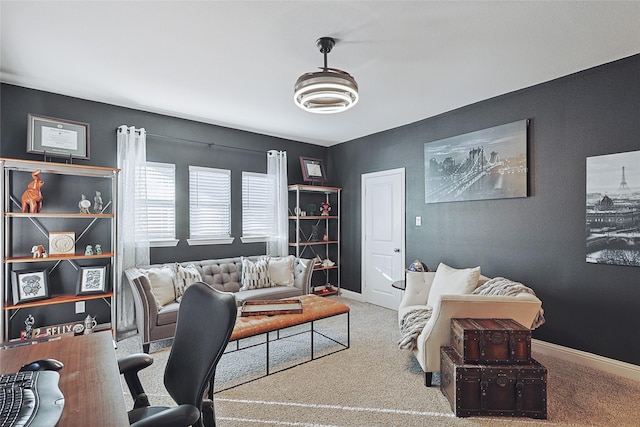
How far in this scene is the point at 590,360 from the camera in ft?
9.66

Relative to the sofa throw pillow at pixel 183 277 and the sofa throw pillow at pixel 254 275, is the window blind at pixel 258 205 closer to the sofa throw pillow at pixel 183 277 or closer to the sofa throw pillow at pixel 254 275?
the sofa throw pillow at pixel 254 275

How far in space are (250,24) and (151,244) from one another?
9.89 ft

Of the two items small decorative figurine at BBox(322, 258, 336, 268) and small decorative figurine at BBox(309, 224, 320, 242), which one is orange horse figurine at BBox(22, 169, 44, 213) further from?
small decorative figurine at BBox(322, 258, 336, 268)

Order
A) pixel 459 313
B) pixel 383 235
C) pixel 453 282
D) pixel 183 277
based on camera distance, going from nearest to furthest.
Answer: pixel 459 313 → pixel 453 282 → pixel 183 277 → pixel 383 235

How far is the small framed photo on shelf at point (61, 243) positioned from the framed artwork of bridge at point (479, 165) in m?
4.24

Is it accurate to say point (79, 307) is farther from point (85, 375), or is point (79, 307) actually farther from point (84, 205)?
point (85, 375)

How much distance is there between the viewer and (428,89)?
3475mm

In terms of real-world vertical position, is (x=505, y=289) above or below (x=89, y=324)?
above

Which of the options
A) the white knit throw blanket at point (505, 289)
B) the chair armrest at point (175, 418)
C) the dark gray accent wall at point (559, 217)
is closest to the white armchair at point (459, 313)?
the white knit throw blanket at point (505, 289)

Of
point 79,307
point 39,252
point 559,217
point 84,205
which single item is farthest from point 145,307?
point 559,217

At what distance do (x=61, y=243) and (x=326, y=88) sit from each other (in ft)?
10.3

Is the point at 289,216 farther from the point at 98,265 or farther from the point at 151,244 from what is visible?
the point at 98,265

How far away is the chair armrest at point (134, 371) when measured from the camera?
1.42m

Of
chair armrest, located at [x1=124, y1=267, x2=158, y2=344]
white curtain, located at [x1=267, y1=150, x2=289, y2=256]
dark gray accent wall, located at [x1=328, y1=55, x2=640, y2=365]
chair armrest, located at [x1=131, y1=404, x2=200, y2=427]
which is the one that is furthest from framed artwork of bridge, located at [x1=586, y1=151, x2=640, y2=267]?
chair armrest, located at [x1=124, y1=267, x2=158, y2=344]
